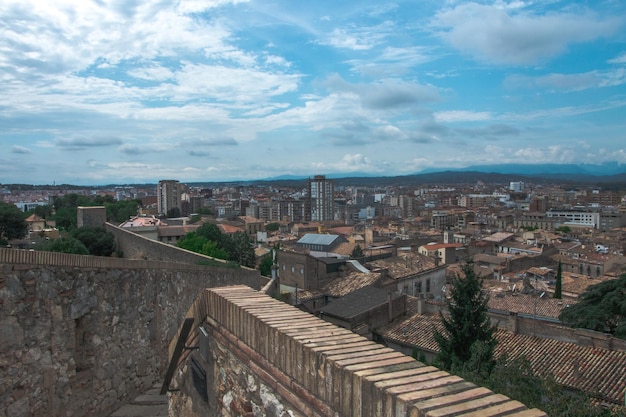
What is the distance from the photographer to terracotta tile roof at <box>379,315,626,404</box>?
579 inches

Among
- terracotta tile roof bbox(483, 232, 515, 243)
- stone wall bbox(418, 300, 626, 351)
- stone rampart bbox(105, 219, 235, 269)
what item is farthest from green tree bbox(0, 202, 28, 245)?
terracotta tile roof bbox(483, 232, 515, 243)

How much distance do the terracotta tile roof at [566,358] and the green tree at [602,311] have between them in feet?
14.5

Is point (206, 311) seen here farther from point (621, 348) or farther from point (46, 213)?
point (46, 213)

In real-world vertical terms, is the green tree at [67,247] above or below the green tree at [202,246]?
above

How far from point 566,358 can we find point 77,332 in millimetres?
15907

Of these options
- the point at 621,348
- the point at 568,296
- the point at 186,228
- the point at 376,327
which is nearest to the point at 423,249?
the point at 568,296

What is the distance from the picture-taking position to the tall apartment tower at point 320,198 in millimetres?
153137

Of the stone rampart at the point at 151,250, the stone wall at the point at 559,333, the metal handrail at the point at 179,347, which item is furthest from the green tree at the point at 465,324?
the metal handrail at the point at 179,347

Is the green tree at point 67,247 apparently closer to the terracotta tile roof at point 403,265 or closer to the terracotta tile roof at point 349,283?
the terracotta tile roof at point 349,283

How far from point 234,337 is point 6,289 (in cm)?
349

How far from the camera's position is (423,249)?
206 feet

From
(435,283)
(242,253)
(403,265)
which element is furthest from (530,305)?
(242,253)

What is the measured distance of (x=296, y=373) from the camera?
9.45ft

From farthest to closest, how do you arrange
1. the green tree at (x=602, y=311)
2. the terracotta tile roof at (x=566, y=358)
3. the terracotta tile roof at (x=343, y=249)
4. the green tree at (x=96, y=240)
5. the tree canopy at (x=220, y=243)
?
the terracotta tile roof at (x=343, y=249), the tree canopy at (x=220, y=243), the green tree at (x=96, y=240), the green tree at (x=602, y=311), the terracotta tile roof at (x=566, y=358)
